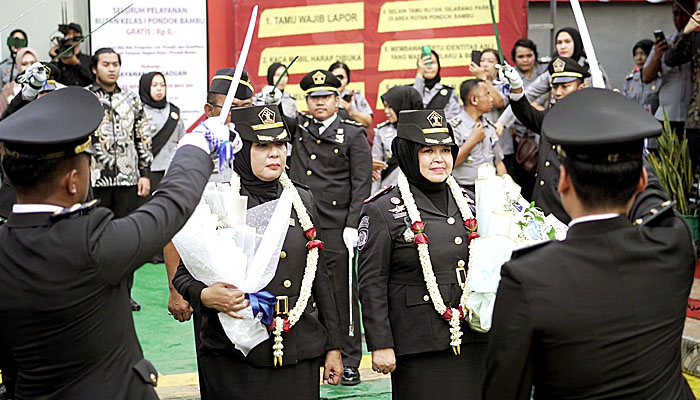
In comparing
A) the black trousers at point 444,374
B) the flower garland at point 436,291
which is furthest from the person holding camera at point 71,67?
the black trousers at point 444,374

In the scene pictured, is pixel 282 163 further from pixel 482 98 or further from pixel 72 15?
pixel 72 15

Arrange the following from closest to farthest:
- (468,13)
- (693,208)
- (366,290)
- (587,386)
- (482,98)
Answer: (587,386)
(366,290)
(693,208)
(482,98)
(468,13)

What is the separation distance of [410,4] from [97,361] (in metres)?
8.68

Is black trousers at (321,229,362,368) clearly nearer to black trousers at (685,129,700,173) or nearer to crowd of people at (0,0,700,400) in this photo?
crowd of people at (0,0,700,400)

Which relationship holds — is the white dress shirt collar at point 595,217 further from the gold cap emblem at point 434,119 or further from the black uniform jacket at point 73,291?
the gold cap emblem at point 434,119

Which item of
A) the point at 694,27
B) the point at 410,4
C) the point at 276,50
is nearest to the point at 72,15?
the point at 276,50

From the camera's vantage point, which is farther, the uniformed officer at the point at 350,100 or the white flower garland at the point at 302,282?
the uniformed officer at the point at 350,100

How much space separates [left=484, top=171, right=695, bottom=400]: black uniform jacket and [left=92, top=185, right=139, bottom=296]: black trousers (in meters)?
6.24

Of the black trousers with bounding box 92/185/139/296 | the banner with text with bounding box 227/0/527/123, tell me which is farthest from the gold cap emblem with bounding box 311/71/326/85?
the banner with text with bounding box 227/0/527/123

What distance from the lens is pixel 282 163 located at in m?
4.65

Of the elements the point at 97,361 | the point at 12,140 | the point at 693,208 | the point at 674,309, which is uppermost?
the point at 12,140

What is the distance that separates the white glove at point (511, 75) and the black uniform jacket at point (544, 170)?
8.7 inches

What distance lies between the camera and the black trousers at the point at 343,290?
6.91 meters

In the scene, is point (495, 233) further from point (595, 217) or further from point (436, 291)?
point (595, 217)
